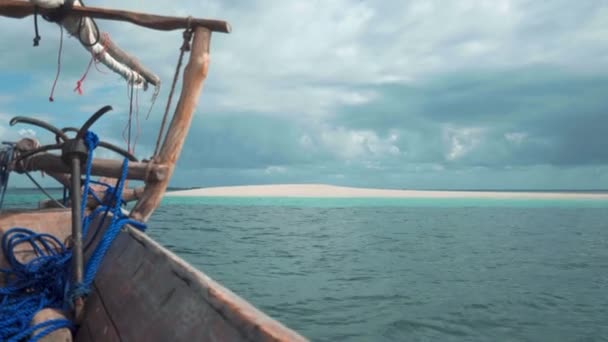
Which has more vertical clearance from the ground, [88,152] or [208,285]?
[88,152]

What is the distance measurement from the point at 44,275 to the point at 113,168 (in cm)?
105

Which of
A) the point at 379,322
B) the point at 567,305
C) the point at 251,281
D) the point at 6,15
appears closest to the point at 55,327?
the point at 6,15

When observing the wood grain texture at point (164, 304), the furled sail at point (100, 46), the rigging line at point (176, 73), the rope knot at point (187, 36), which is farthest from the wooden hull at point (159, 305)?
the furled sail at point (100, 46)

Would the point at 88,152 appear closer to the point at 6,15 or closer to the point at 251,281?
the point at 6,15

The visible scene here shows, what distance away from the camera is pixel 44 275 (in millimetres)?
3289

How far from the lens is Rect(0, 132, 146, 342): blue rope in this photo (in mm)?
2262

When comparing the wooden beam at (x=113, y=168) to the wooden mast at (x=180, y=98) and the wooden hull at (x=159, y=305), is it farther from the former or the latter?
the wooden hull at (x=159, y=305)

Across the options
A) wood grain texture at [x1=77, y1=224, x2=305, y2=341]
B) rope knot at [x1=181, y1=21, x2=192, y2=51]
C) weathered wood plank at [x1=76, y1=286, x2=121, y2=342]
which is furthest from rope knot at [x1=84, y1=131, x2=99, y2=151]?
rope knot at [x1=181, y1=21, x2=192, y2=51]

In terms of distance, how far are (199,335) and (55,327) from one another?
1167 mm

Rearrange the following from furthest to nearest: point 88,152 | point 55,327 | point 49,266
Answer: point 49,266
point 88,152
point 55,327

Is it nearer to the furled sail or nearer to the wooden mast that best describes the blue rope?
the wooden mast

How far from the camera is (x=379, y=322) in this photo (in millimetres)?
6113

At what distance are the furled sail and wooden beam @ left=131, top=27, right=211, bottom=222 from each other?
1.36m

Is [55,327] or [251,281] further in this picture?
[251,281]
